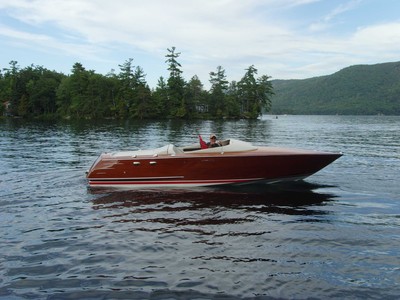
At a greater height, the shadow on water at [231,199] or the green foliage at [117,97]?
the green foliage at [117,97]

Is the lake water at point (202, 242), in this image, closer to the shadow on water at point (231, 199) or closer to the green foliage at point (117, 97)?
the shadow on water at point (231, 199)

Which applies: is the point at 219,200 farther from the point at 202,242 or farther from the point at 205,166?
the point at 202,242

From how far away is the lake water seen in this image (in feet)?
18.4

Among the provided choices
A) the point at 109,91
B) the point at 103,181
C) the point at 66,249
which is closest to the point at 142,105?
the point at 109,91

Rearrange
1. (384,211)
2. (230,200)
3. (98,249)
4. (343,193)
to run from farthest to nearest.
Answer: (343,193) → (230,200) → (384,211) → (98,249)

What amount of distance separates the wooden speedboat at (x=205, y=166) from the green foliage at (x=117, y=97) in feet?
246

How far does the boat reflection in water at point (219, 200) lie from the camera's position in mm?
9625

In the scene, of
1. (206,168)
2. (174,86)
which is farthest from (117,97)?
(206,168)

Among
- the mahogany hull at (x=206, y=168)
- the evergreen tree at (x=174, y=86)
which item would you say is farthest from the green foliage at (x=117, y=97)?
the mahogany hull at (x=206, y=168)

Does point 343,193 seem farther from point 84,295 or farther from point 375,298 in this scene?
point 84,295

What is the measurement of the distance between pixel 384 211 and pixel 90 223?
7780 mm

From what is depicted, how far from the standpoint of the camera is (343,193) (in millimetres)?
11539

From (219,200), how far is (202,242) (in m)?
3.42

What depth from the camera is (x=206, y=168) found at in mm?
11930
